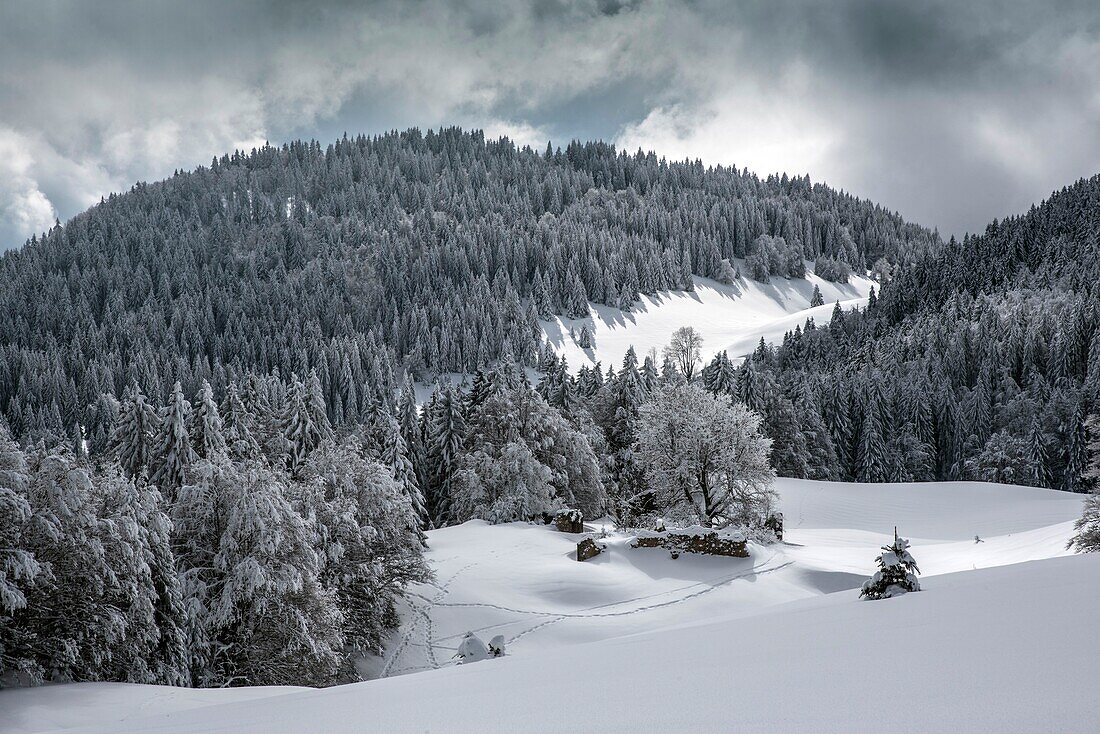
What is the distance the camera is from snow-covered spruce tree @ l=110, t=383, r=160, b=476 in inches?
1478

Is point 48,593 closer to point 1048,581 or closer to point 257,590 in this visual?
point 257,590

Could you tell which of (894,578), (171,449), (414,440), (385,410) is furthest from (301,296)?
(894,578)

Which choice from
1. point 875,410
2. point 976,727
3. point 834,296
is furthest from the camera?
point 834,296

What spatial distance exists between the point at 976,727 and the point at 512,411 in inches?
1578

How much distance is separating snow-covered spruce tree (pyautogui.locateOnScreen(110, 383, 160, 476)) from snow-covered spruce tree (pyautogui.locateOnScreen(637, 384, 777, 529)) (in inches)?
1152

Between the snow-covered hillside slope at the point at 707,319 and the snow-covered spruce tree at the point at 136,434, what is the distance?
305 ft

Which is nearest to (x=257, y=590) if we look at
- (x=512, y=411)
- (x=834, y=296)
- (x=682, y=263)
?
(x=512, y=411)

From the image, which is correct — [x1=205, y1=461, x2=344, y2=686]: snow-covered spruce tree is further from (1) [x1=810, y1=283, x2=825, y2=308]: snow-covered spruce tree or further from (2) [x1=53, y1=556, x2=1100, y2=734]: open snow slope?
(1) [x1=810, y1=283, x2=825, y2=308]: snow-covered spruce tree

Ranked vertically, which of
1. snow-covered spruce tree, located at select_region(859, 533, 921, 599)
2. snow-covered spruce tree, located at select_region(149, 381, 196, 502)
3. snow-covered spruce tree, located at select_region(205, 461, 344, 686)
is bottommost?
snow-covered spruce tree, located at select_region(205, 461, 344, 686)

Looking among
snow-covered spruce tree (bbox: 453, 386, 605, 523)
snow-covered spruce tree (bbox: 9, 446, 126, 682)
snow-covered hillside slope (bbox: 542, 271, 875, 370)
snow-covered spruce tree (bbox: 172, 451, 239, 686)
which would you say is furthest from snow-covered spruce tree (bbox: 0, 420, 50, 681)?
snow-covered hillside slope (bbox: 542, 271, 875, 370)

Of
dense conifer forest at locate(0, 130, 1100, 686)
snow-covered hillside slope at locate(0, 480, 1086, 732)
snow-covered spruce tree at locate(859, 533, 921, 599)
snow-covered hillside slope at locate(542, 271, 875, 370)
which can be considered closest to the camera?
snow-covered hillside slope at locate(0, 480, 1086, 732)

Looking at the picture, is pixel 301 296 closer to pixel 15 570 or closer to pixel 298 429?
pixel 298 429

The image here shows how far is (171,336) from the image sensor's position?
133 meters

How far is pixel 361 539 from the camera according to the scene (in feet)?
77.6
